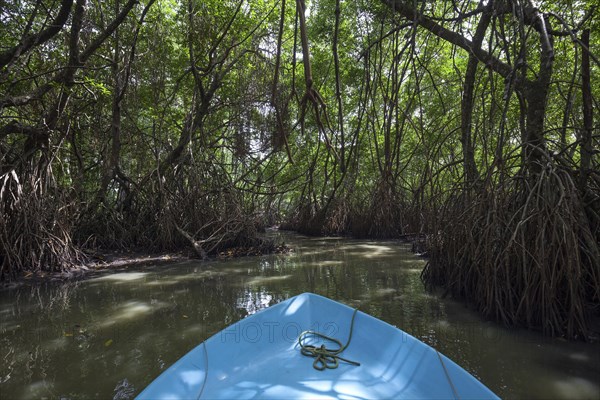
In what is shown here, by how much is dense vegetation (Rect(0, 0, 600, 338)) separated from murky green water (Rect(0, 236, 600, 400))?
0.36 m

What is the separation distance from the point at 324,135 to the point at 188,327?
1.87 meters

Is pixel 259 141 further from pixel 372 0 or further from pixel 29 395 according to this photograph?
pixel 29 395

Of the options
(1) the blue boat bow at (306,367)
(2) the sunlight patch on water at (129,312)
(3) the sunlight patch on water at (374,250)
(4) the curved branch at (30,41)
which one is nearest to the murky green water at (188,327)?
(2) the sunlight patch on water at (129,312)

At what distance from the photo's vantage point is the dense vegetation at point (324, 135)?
2537 mm

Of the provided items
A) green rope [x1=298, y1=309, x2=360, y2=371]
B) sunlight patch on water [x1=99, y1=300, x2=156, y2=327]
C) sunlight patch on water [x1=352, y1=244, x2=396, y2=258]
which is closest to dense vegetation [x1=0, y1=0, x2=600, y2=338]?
sunlight patch on water [x1=352, y1=244, x2=396, y2=258]

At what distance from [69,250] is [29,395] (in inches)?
135

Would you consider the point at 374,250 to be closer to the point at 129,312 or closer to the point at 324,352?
the point at 129,312

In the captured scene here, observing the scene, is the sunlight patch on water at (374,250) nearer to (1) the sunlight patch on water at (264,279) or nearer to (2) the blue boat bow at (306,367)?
(1) the sunlight patch on water at (264,279)

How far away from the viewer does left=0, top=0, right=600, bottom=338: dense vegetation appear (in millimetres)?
2537

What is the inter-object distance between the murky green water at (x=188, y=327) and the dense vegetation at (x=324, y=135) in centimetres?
36

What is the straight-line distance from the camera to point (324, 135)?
3.12 m

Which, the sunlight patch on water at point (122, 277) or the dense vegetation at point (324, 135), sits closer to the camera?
the dense vegetation at point (324, 135)

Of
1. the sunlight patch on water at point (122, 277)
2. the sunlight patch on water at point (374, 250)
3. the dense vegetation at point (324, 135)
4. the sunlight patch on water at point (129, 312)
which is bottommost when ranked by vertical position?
the sunlight patch on water at point (129, 312)

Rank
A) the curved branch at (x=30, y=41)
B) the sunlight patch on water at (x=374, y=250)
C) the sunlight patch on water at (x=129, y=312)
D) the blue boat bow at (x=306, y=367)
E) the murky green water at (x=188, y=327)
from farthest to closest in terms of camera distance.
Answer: the sunlight patch on water at (x=374, y=250) < the curved branch at (x=30, y=41) < the sunlight patch on water at (x=129, y=312) < the murky green water at (x=188, y=327) < the blue boat bow at (x=306, y=367)
